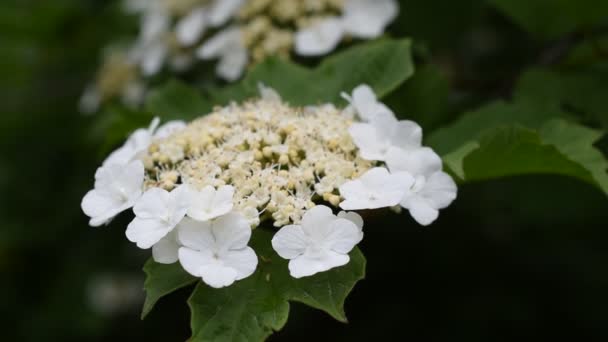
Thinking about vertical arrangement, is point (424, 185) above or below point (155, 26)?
above

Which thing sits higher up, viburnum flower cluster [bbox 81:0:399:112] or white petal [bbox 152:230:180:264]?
white petal [bbox 152:230:180:264]

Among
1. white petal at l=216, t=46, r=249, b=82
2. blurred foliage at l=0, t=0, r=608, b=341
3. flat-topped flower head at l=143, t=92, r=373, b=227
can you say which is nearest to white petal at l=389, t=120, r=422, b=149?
flat-topped flower head at l=143, t=92, r=373, b=227

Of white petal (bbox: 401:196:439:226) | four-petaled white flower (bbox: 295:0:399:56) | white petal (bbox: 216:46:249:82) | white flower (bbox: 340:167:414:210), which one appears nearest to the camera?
white flower (bbox: 340:167:414:210)

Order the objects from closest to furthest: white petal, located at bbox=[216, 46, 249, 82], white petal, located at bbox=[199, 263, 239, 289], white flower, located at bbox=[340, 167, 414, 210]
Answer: white petal, located at bbox=[199, 263, 239, 289] < white flower, located at bbox=[340, 167, 414, 210] < white petal, located at bbox=[216, 46, 249, 82]

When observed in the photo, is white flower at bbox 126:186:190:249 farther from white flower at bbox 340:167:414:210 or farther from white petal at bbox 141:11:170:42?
white petal at bbox 141:11:170:42

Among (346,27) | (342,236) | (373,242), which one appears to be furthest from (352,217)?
(373,242)

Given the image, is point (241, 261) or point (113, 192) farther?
point (113, 192)

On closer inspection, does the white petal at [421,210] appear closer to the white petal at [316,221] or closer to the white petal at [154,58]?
the white petal at [316,221]

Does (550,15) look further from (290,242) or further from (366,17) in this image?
(290,242)
